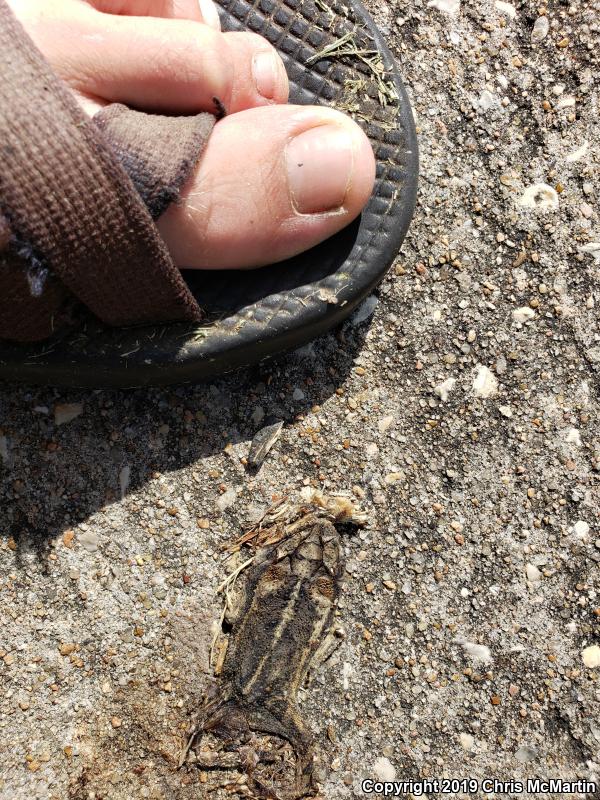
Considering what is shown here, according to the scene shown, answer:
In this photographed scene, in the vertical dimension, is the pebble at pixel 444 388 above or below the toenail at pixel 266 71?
below

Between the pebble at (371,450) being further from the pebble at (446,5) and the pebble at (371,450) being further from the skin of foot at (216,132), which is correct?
the pebble at (446,5)

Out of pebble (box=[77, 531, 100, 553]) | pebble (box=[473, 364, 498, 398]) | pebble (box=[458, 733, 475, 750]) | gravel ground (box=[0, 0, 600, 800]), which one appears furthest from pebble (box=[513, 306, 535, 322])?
pebble (box=[77, 531, 100, 553])

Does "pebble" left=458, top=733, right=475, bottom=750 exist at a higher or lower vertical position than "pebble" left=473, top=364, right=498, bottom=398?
lower

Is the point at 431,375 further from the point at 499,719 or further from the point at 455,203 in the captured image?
the point at 499,719

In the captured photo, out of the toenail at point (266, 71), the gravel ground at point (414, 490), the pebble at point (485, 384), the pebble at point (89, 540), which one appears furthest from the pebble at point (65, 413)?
the pebble at point (485, 384)

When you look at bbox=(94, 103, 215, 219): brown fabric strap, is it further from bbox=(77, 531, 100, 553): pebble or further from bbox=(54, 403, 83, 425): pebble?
bbox=(77, 531, 100, 553): pebble

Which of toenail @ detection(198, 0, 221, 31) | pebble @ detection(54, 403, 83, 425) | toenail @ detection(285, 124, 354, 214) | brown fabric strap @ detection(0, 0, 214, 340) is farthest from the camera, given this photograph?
pebble @ detection(54, 403, 83, 425)
